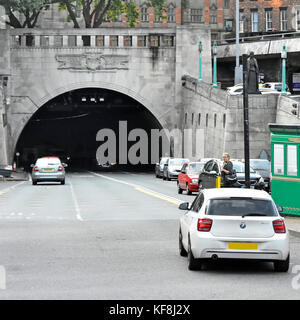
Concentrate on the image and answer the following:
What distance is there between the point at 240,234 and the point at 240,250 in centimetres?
23

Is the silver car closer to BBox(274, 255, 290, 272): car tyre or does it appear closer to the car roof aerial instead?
the car roof aerial

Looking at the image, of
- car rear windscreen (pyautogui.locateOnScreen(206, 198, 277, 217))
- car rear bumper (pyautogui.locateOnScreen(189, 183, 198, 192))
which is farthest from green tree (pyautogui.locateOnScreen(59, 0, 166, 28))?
car rear windscreen (pyautogui.locateOnScreen(206, 198, 277, 217))

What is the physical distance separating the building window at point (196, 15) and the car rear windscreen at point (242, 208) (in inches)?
3903

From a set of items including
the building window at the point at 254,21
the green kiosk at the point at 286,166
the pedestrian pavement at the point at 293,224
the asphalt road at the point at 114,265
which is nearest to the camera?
the asphalt road at the point at 114,265

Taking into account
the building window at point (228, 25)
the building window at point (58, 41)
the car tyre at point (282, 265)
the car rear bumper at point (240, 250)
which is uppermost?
the building window at point (228, 25)

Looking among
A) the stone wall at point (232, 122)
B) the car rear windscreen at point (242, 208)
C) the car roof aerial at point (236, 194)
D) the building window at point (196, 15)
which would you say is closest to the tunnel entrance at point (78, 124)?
Answer: the stone wall at point (232, 122)

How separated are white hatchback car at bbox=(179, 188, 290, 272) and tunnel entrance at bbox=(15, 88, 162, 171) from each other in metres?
61.4

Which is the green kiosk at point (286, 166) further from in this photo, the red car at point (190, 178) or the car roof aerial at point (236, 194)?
the red car at point (190, 178)

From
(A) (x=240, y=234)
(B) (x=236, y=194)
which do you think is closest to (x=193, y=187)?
(B) (x=236, y=194)

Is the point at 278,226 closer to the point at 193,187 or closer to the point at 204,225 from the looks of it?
the point at 204,225

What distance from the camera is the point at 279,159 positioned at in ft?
72.2

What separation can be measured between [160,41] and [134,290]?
61.6 meters

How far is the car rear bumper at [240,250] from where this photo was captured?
12.0 m

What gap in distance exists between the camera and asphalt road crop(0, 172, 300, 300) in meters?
10.3
